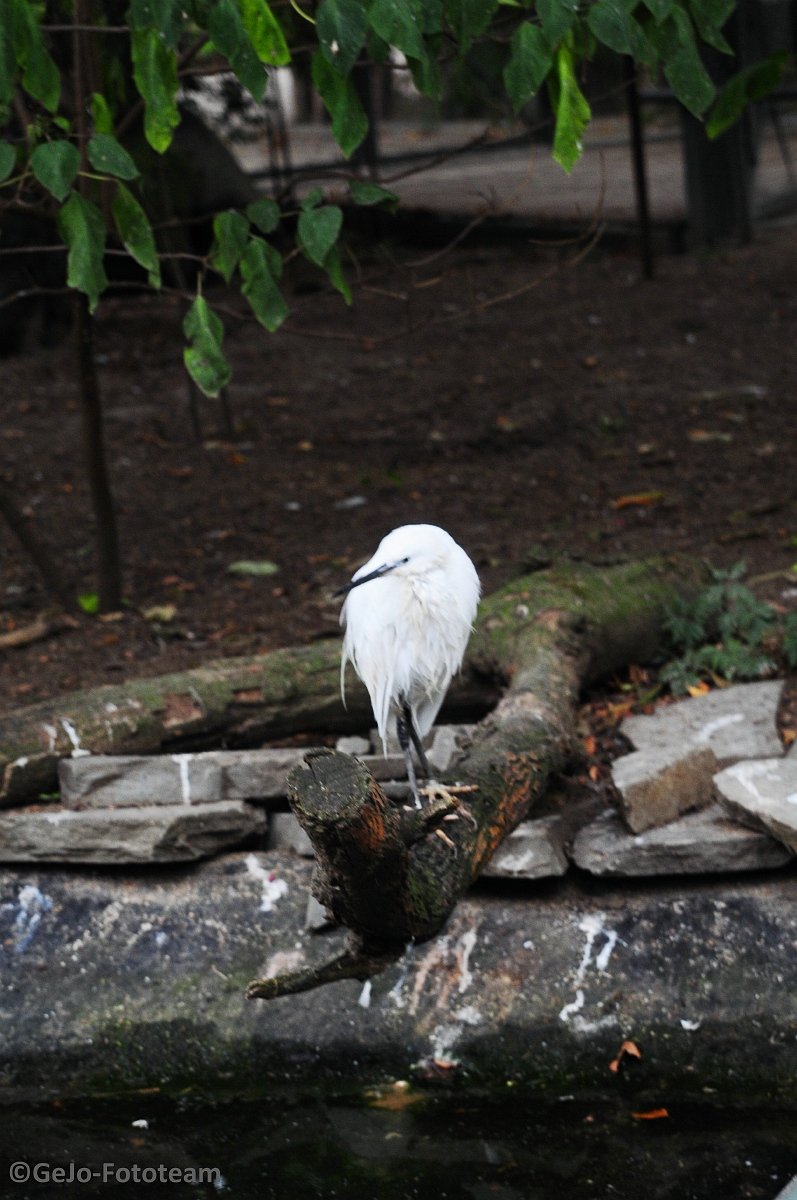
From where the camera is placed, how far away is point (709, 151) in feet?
31.8

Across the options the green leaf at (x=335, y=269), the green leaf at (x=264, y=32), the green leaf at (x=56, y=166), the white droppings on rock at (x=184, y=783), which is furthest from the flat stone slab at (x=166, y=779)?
the green leaf at (x=264, y=32)

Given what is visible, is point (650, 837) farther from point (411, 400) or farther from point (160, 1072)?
point (411, 400)

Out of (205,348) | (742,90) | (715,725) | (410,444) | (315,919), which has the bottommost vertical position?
(315,919)

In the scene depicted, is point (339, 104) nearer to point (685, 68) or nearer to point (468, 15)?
point (468, 15)

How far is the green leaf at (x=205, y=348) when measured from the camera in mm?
3566

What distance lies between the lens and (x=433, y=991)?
140 inches

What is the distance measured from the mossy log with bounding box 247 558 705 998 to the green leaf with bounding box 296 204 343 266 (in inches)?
49.8

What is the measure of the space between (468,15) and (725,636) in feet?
7.26

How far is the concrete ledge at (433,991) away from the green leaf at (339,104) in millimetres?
1913

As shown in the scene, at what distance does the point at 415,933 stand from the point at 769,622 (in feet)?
7.00

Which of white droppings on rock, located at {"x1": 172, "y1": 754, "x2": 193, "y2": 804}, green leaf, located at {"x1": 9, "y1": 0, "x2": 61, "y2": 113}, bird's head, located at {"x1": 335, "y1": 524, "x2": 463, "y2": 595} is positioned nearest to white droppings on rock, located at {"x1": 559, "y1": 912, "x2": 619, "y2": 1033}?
bird's head, located at {"x1": 335, "y1": 524, "x2": 463, "y2": 595}

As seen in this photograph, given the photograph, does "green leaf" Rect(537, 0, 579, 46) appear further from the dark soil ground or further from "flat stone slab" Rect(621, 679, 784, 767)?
"flat stone slab" Rect(621, 679, 784, 767)

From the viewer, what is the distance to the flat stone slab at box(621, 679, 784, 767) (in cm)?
394

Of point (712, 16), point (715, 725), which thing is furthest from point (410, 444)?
point (712, 16)
